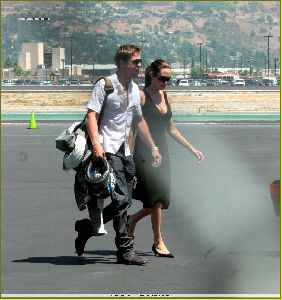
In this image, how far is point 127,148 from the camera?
35.3 ft

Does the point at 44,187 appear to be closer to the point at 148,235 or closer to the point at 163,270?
the point at 148,235

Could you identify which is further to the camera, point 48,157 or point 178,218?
point 48,157

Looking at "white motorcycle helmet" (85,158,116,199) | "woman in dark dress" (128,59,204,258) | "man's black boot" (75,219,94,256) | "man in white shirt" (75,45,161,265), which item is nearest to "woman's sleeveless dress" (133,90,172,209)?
"woman in dark dress" (128,59,204,258)

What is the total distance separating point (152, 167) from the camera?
1119 centimetres

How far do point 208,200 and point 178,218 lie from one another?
6.62 feet

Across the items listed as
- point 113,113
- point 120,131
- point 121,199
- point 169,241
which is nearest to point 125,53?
point 113,113

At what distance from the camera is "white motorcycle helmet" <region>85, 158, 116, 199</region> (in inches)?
412

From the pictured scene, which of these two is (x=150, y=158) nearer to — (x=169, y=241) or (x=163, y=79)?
(x=163, y=79)

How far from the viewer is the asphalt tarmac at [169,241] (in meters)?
9.41

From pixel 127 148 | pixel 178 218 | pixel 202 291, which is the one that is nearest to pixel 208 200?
pixel 178 218

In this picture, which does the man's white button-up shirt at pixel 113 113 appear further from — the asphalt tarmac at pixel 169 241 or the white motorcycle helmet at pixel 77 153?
the asphalt tarmac at pixel 169 241

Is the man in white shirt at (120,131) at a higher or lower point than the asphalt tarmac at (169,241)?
higher

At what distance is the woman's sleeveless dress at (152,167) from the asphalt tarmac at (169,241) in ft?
1.66

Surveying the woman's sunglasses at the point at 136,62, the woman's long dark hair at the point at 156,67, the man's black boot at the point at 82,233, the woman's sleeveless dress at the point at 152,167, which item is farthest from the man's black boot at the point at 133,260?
the woman's long dark hair at the point at 156,67
